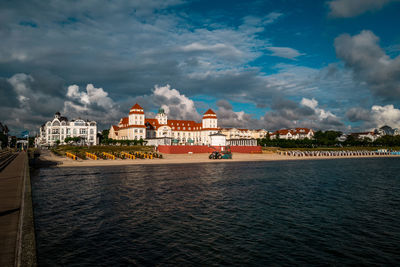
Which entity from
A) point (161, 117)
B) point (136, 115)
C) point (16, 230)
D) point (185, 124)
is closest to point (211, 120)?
point (185, 124)

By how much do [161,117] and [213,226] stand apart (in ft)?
490

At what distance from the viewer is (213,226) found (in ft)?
53.4

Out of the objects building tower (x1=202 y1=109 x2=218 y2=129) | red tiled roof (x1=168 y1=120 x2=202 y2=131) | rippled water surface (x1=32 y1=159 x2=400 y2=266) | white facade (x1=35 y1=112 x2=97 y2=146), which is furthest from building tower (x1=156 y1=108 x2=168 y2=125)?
rippled water surface (x1=32 y1=159 x2=400 y2=266)

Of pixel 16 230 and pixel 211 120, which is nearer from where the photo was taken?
pixel 16 230

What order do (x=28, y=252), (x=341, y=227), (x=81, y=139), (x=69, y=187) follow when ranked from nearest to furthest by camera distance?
(x=28, y=252), (x=341, y=227), (x=69, y=187), (x=81, y=139)

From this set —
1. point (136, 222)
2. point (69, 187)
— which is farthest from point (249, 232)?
point (69, 187)

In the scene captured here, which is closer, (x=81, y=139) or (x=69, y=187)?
(x=69, y=187)

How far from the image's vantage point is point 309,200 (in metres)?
23.8

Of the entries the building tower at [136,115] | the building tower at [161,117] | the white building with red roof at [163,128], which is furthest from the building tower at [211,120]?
the building tower at [136,115]

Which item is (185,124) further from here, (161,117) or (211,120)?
(211,120)

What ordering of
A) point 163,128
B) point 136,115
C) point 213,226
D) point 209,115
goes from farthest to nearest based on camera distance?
point 209,115
point 163,128
point 136,115
point 213,226

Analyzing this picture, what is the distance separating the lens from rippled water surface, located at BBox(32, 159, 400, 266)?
12.1 meters

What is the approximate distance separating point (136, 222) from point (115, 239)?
292cm

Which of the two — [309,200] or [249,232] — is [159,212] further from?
[309,200]
